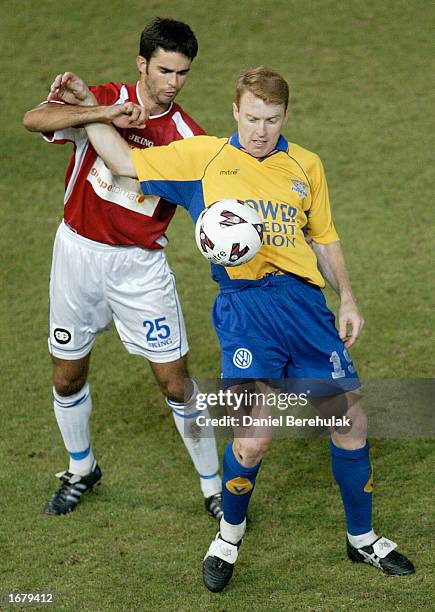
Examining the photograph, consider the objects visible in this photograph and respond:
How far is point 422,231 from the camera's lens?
8.44 meters

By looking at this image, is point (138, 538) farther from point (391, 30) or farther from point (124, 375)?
point (391, 30)

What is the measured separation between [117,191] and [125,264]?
0.37 metres

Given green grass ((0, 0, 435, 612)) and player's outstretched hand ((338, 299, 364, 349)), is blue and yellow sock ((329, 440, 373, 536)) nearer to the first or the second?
green grass ((0, 0, 435, 612))

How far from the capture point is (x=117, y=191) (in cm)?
511

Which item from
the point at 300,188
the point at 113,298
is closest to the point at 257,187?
the point at 300,188

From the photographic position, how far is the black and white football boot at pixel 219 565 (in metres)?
4.85

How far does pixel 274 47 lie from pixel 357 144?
214 centimetres

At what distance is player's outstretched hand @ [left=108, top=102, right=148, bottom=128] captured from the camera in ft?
15.3

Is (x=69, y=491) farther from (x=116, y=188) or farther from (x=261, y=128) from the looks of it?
(x=261, y=128)

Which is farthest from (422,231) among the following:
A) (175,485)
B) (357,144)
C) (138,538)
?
(138,538)

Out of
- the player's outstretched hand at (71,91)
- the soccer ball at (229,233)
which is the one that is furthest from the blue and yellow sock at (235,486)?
the player's outstretched hand at (71,91)

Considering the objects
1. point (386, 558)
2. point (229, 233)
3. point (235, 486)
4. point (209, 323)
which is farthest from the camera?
point (209, 323)

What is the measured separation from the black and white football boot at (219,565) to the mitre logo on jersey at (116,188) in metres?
1.63

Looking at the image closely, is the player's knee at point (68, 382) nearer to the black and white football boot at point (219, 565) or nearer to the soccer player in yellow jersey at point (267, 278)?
the soccer player in yellow jersey at point (267, 278)
